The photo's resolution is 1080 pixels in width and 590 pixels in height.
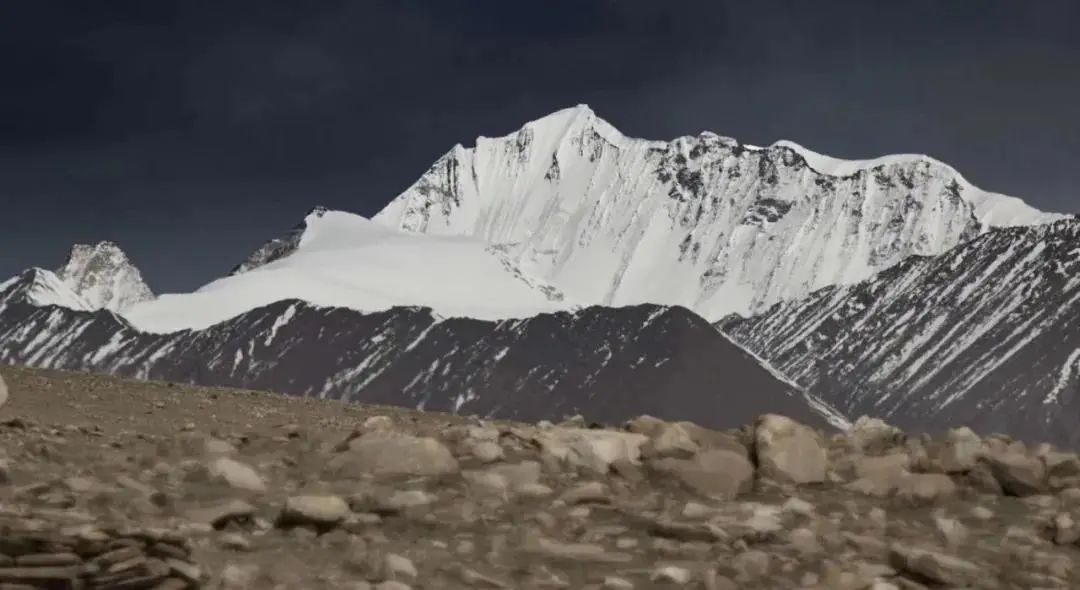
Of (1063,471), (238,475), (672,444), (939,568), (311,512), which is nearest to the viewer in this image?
(939,568)

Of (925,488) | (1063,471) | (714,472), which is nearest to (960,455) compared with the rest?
(925,488)

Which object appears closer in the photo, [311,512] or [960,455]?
[311,512]

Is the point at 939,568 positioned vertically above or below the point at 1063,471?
below

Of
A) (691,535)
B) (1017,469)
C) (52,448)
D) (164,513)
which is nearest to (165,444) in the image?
(52,448)

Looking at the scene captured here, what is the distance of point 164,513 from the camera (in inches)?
447

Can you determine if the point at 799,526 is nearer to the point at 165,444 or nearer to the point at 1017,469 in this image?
the point at 1017,469

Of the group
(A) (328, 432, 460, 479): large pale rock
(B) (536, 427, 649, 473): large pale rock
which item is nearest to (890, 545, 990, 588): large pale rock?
→ (B) (536, 427, 649, 473): large pale rock

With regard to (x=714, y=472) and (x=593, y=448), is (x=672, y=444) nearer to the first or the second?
(x=714, y=472)

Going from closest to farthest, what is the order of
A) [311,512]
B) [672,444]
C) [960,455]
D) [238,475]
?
[311,512] < [238,475] < [960,455] < [672,444]

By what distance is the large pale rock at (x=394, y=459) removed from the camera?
41.5 feet

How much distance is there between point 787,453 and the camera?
1335 cm

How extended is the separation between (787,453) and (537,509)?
298 centimetres

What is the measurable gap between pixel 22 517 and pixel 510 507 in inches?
169

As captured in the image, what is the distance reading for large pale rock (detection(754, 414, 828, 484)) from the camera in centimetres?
1315
